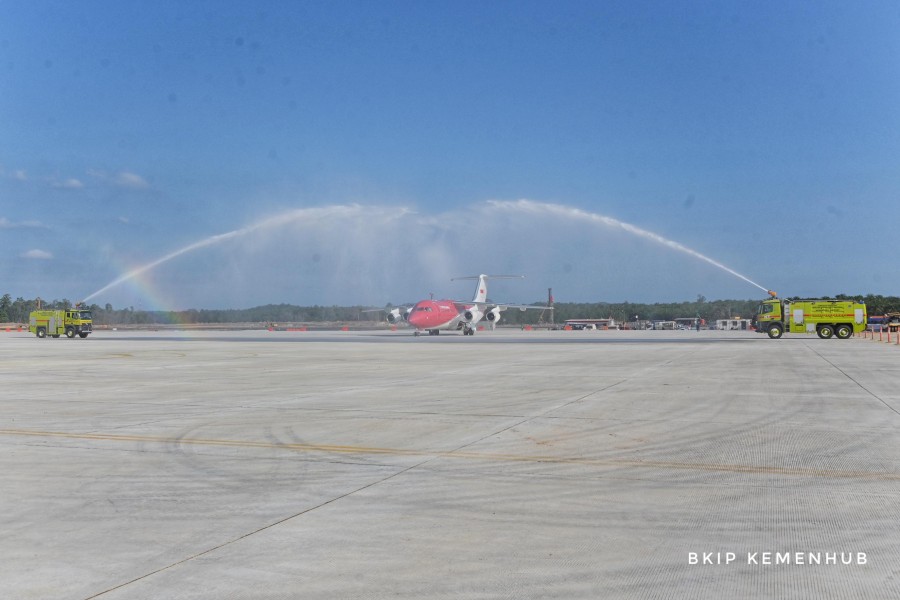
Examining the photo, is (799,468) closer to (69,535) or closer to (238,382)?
(69,535)

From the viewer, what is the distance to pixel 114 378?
22.4m

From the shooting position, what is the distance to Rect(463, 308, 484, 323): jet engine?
73.9 meters

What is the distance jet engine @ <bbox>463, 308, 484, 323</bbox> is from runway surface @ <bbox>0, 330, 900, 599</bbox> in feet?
189

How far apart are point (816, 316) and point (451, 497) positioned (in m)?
56.4

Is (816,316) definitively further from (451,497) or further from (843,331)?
(451,497)

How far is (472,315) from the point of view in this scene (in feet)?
245

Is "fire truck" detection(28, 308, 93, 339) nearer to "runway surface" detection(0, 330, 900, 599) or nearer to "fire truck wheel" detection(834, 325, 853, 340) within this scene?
"runway surface" detection(0, 330, 900, 599)

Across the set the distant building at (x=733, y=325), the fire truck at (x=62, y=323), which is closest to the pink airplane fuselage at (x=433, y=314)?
the fire truck at (x=62, y=323)

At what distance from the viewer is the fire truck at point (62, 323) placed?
70.2 m

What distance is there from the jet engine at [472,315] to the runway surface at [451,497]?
57457mm

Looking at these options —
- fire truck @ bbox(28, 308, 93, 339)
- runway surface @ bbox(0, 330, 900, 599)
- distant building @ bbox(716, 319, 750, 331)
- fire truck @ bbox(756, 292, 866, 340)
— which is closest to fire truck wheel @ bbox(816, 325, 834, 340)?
fire truck @ bbox(756, 292, 866, 340)

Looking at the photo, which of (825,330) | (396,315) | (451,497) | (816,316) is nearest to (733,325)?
(825,330)

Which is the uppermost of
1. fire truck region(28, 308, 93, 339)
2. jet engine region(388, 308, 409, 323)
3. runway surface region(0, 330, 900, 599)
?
jet engine region(388, 308, 409, 323)

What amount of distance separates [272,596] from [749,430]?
9.06m
